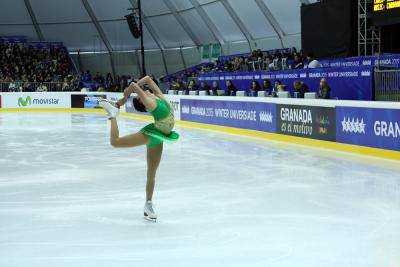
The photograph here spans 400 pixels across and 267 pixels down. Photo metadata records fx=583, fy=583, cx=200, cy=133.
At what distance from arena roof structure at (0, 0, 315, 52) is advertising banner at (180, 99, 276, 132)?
396 inches

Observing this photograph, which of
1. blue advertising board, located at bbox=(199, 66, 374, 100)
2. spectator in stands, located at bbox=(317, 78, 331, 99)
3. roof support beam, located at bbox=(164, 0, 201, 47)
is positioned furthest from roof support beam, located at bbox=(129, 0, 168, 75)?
spectator in stands, located at bbox=(317, 78, 331, 99)

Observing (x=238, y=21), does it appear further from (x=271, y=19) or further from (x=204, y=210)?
(x=204, y=210)

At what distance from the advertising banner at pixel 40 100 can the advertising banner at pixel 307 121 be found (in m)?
18.3

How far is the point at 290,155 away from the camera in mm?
11930

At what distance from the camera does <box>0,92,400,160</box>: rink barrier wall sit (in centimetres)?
Answer: 1104

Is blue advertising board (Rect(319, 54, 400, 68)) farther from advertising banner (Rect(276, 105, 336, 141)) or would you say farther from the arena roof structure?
the arena roof structure

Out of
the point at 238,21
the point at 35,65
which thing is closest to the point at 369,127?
the point at 238,21

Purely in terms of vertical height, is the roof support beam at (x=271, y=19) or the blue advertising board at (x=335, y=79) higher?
the roof support beam at (x=271, y=19)

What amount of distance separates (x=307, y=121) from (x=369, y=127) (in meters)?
2.20

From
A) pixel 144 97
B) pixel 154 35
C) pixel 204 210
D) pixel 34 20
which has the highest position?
pixel 34 20

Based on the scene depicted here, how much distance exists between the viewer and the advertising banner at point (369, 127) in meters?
10.7

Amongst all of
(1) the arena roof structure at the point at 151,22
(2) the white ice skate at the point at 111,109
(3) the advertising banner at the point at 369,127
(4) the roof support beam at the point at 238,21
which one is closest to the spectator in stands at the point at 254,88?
(3) the advertising banner at the point at 369,127

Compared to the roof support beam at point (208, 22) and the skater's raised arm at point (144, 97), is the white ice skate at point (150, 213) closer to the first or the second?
the skater's raised arm at point (144, 97)

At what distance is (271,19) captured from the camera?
28.8 meters
